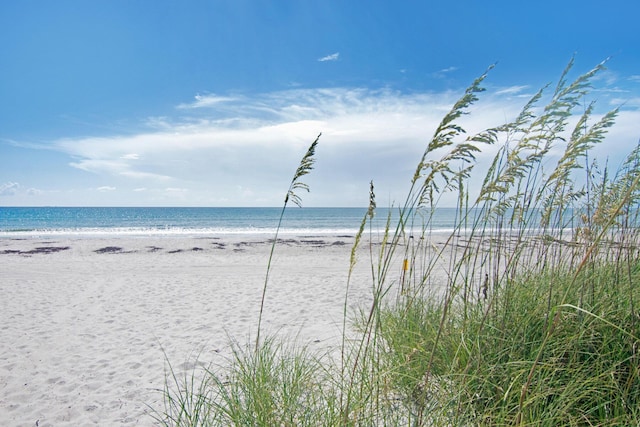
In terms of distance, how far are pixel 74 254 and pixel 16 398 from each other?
45.5ft

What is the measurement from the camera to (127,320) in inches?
274

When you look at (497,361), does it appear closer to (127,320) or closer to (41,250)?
(127,320)

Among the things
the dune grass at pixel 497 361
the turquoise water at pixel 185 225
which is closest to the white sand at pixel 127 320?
the dune grass at pixel 497 361

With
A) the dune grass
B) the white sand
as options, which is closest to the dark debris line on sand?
the white sand

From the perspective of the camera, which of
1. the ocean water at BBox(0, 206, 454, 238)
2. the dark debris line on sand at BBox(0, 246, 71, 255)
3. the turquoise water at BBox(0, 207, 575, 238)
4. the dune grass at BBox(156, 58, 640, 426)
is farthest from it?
the ocean water at BBox(0, 206, 454, 238)

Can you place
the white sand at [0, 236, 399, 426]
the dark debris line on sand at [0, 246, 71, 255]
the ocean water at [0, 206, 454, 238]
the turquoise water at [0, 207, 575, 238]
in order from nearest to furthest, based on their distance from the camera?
the white sand at [0, 236, 399, 426] → the dark debris line on sand at [0, 246, 71, 255] → the turquoise water at [0, 207, 575, 238] → the ocean water at [0, 206, 454, 238]

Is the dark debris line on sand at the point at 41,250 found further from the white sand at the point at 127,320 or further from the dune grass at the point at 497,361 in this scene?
the dune grass at the point at 497,361

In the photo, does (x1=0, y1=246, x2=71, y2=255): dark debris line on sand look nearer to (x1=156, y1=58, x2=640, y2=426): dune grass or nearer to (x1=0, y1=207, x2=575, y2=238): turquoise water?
(x1=0, y1=207, x2=575, y2=238): turquoise water

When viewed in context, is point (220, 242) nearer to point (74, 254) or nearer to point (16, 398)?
point (74, 254)

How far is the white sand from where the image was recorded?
406 cm

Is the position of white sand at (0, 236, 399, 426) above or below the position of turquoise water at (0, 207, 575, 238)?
below

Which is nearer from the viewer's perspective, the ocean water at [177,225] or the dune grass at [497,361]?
the dune grass at [497,361]

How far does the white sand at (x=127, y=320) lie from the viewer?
406 cm

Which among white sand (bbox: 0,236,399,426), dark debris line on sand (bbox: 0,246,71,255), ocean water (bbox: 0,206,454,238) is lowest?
white sand (bbox: 0,236,399,426)
